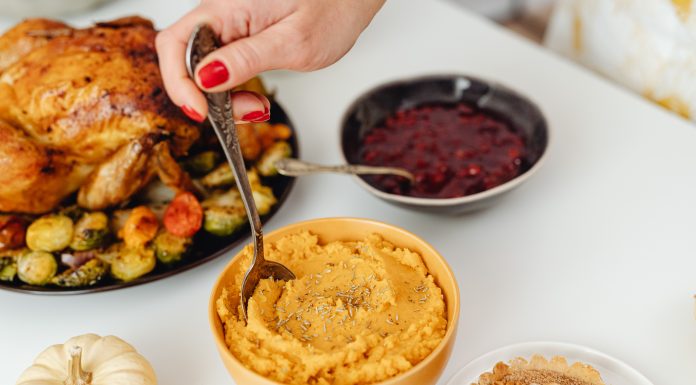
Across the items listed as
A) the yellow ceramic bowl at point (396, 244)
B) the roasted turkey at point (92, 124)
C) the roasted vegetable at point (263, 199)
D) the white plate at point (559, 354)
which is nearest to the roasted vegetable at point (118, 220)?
the roasted turkey at point (92, 124)

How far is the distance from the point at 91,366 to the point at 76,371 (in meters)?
0.05

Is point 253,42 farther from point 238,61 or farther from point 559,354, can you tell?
point 559,354

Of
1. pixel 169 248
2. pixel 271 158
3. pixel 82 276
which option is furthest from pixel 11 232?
pixel 271 158

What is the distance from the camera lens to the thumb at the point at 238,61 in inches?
37.1

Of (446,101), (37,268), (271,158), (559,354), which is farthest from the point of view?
(446,101)

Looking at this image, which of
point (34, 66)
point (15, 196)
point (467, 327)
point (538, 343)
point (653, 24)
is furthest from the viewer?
point (653, 24)

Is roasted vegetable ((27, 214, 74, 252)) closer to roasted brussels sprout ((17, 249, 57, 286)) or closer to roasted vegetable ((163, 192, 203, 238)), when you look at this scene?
roasted brussels sprout ((17, 249, 57, 286))

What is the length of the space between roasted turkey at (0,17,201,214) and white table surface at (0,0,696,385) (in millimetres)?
217

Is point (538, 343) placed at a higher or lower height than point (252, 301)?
lower

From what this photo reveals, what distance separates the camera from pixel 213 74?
0.94 metres

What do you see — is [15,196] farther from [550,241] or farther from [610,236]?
[610,236]

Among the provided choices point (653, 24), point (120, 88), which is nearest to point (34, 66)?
point (120, 88)

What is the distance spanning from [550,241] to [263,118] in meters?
0.64

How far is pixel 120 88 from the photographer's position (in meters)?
1.37
